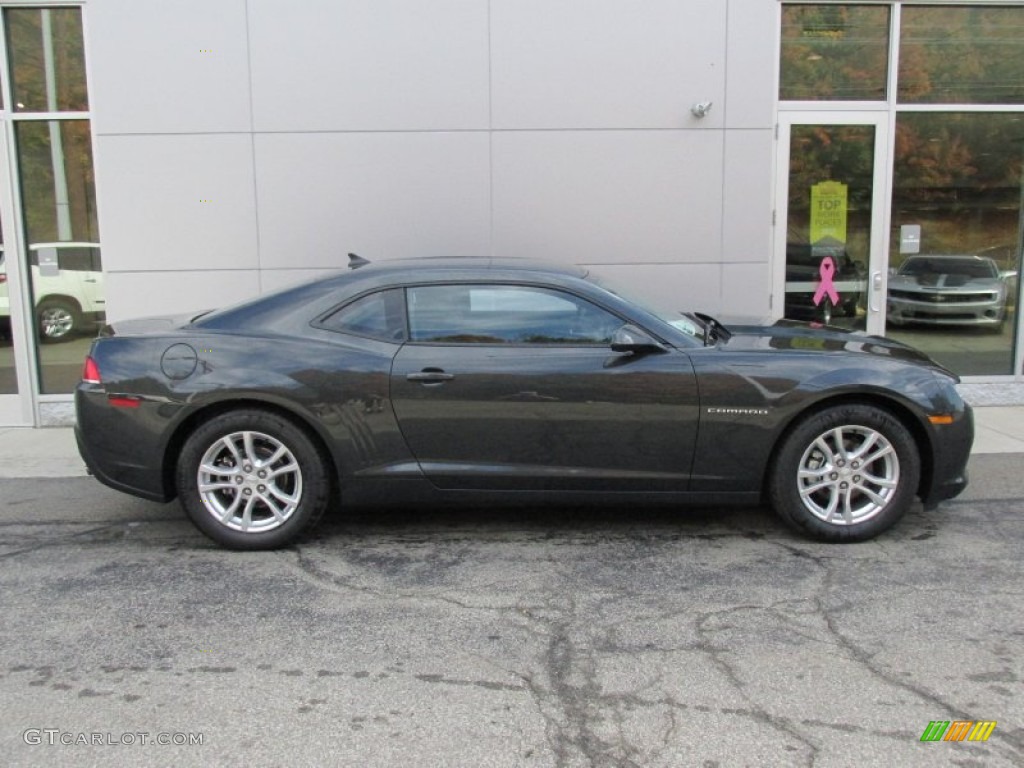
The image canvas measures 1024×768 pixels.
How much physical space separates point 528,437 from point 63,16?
244 inches

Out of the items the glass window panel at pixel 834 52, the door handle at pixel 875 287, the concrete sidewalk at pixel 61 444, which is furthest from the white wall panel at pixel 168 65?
the door handle at pixel 875 287

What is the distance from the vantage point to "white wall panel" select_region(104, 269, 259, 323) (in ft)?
25.2

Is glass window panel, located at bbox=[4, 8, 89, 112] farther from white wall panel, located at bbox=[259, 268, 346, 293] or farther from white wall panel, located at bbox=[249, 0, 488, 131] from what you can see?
white wall panel, located at bbox=[259, 268, 346, 293]

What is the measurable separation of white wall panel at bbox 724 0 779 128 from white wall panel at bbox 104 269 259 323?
4557 millimetres

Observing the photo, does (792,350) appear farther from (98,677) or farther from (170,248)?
(170,248)

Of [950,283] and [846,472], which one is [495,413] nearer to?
[846,472]

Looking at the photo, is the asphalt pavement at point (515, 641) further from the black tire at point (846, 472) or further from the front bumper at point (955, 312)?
the front bumper at point (955, 312)

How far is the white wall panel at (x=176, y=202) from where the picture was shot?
7.55 m

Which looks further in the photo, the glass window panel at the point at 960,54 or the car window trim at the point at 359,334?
the glass window panel at the point at 960,54

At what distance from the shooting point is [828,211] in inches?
320

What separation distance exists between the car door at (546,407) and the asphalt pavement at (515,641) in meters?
0.45

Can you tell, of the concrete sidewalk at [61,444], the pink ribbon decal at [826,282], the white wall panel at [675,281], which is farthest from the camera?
the pink ribbon decal at [826,282]

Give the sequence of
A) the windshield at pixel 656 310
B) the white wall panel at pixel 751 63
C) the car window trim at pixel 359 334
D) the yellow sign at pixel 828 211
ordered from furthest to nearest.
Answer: the yellow sign at pixel 828 211
the white wall panel at pixel 751 63
the windshield at pixel 656 310
the car window trim at pixel 359 334

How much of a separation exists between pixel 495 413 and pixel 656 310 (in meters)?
1.13
